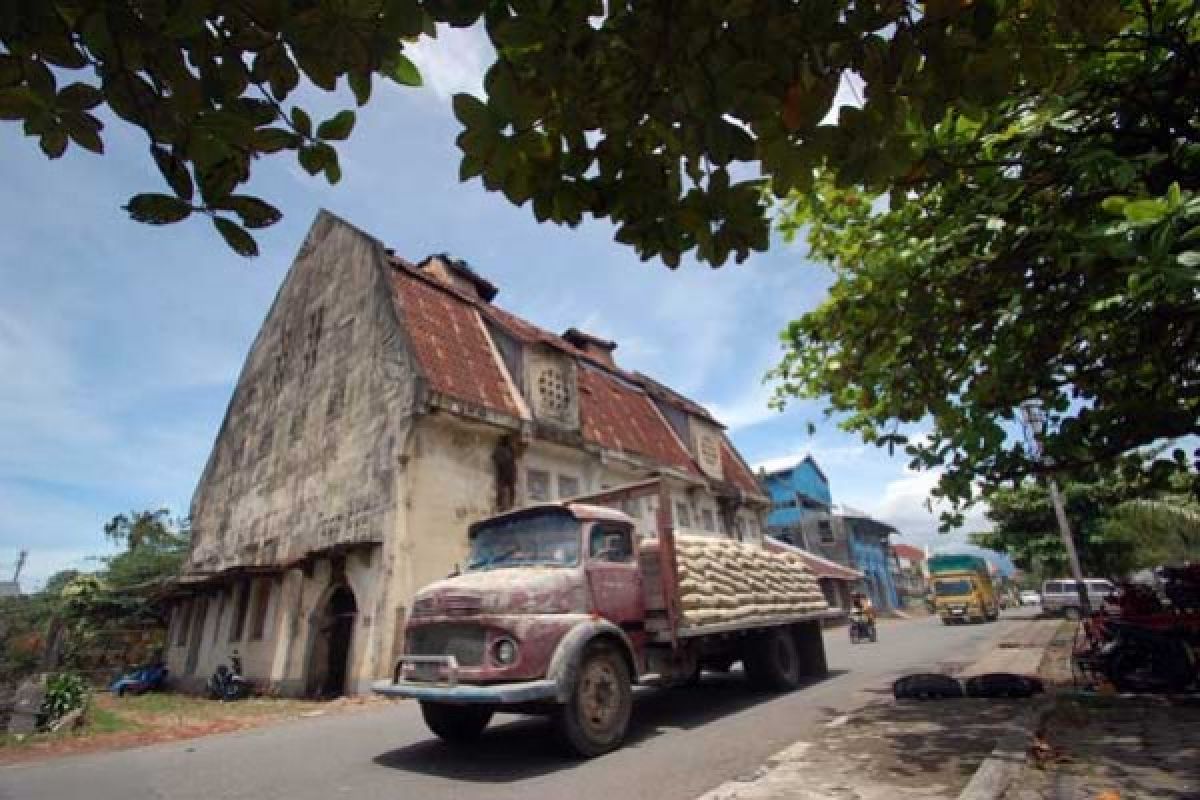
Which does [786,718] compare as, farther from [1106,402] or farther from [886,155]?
[886,155]

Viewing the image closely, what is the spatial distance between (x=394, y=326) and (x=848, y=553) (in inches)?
1434

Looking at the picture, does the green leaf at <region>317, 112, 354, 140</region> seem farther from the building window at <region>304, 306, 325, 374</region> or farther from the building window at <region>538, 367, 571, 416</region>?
the building window at <region>304, 306, 325, 374</region>

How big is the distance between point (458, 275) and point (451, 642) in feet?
53.4

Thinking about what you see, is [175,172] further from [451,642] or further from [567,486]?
[567,486]

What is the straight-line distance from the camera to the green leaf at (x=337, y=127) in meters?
1.97

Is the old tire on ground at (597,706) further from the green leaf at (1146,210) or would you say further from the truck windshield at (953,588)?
the truck windshield at (953,588)

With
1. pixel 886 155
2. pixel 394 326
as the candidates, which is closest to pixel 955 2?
pixel 886 155

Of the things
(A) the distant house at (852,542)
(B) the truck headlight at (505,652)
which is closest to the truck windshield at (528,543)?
(B) the truck headlight at (505,652)

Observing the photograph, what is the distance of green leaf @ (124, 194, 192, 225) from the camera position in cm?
167

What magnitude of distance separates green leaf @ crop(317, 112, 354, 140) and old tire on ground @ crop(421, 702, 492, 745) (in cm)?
592

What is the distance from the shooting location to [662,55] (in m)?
2.11

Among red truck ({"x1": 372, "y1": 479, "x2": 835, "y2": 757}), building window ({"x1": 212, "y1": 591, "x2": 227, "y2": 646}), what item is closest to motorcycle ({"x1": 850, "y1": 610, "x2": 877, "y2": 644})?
red truck ({"x1": 372, "y1": 479, "x2": 835, "y2": 757})

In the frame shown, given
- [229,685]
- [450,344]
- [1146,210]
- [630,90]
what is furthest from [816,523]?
[630,90]

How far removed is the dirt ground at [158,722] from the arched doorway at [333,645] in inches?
31.3
